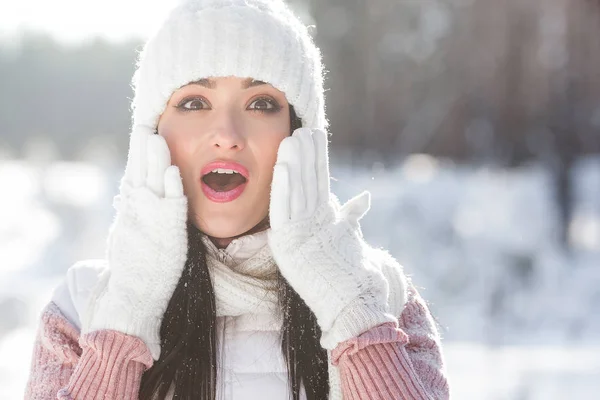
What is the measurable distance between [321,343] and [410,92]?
12.0 meters

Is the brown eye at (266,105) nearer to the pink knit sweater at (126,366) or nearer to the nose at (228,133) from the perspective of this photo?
the nose at (228,133)

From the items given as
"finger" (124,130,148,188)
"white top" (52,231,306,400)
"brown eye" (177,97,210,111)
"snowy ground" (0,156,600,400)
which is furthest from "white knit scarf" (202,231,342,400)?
"snowy ground" (0,156,600,400)

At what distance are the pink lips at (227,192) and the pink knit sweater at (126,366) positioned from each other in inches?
15.2

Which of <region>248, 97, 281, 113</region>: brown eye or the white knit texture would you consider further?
<region>248, 97, 281, 113</region>: brown eye

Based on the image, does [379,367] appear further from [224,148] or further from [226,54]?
[226,54]

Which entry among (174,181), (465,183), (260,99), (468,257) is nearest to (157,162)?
(174,181)

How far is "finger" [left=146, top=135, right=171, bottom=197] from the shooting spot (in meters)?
2.05

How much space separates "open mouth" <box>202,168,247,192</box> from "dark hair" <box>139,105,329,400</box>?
0.12 m

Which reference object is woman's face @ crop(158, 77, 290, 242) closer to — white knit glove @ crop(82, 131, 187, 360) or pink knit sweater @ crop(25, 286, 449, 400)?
white knit glove @ crop(82, 131, 187, 360)

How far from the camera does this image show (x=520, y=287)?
7.89 m

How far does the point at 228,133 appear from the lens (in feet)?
6.56

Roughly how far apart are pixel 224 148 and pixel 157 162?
0.58 ft

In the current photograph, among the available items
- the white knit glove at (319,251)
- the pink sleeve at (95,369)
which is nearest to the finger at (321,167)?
the white knit glove at (319,251)

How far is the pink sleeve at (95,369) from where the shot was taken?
6.25 feet
